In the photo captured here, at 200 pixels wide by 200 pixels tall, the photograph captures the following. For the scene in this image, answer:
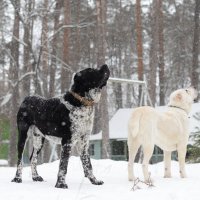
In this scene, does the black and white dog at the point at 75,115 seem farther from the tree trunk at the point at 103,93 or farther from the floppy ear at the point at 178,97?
the tree trunk at the point at 103,93

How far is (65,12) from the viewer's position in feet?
71.4

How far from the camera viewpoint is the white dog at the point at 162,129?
5656 millimetres

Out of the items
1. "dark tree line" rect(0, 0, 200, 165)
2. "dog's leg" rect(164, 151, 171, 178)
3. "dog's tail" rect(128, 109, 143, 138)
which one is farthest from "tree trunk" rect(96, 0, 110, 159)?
"dog's tail" rect(128, 109, 143, 138)

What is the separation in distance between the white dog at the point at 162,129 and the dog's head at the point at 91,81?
0.80 metres

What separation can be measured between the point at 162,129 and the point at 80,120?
132 cm

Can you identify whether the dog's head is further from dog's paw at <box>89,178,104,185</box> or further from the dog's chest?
dog's paw at <box>89,178,104,185</box>

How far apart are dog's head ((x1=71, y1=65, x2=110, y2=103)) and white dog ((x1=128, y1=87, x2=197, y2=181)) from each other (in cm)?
80

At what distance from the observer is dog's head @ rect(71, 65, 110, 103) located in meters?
5.13

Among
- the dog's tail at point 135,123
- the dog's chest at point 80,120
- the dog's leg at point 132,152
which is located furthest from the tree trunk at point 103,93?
the dog's chest at point 80,120

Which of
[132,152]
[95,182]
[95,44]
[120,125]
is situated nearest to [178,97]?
[132,152]

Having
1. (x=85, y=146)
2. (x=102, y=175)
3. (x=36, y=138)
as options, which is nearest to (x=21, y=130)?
(x=36, y=138)

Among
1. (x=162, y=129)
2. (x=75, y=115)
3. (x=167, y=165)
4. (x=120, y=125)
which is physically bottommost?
(x=120, y=125)

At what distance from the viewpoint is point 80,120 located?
5.14m

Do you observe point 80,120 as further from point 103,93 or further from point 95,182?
point 103,93
